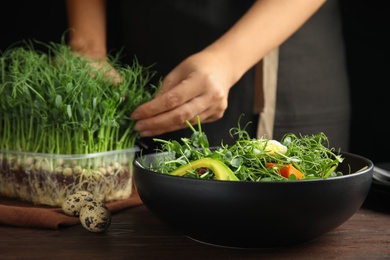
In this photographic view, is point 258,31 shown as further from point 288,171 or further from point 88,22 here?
point 288,171

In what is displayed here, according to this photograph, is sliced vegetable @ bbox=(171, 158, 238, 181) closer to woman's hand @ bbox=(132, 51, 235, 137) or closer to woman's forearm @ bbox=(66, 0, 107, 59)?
woman's hand @ bbox=(132, 51, 235, 137)

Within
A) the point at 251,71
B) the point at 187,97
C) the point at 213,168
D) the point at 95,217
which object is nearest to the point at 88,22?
A: the point at 251,71

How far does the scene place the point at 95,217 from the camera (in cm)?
105

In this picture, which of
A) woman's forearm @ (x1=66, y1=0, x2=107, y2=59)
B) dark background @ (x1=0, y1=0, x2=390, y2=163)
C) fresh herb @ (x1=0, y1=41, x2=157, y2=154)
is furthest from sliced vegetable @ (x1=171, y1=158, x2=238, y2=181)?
dark background @ (x1=0, y1=0, x2=390, y2=163)

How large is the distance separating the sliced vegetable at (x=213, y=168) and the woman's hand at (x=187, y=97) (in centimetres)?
41

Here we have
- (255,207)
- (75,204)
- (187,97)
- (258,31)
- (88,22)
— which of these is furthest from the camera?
(88,22)

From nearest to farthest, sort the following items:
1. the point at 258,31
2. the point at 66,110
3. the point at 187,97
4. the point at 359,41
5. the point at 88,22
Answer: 1. the point at 66,110
2. the point at 187,97
3. the point at 258,31
4. the point at 88,22
5. the point at 359,41

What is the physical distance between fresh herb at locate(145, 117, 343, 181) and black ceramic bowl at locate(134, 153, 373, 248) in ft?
0.17

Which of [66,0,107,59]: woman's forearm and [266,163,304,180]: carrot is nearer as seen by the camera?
[266,163,304,180]: carrot

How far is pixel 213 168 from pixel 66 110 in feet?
1.45

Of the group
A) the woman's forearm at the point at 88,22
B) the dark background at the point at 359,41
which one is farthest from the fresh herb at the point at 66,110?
the dark background at the point at 359,41

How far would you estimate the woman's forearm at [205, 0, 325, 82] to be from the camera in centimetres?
167

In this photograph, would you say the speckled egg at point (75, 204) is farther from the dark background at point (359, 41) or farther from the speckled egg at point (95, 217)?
the dark background at point (359, 41)

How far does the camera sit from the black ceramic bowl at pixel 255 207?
34.7 inches
